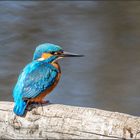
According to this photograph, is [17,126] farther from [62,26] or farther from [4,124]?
[62,26]

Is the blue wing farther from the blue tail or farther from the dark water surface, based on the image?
the dark water surface

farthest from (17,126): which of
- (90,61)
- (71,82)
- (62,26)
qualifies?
(62,26)

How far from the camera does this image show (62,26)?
25.7ft

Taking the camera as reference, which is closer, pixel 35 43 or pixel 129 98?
pixel 129 98

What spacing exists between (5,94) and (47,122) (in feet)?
9.76

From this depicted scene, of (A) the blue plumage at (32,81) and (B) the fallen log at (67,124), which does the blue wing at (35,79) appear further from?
(B) the fallen log at (67,124)

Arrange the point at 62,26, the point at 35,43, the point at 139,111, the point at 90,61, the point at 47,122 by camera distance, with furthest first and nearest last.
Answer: the point at 62,26 → the point at 35,43 → the point at 90,61 → the point at 139,111 → the point at 47,122

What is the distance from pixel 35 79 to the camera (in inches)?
141

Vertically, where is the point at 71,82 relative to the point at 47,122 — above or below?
below

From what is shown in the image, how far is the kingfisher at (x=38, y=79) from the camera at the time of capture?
3.47 meters

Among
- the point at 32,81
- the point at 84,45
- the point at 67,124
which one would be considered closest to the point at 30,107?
the point at 32,81

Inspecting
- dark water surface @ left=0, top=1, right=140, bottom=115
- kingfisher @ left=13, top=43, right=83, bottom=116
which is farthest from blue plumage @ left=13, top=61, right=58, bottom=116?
dark water surface @ left=0, top=1, right=140, bottom=115

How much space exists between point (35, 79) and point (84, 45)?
3.63m

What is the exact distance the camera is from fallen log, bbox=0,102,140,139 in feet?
10.1
